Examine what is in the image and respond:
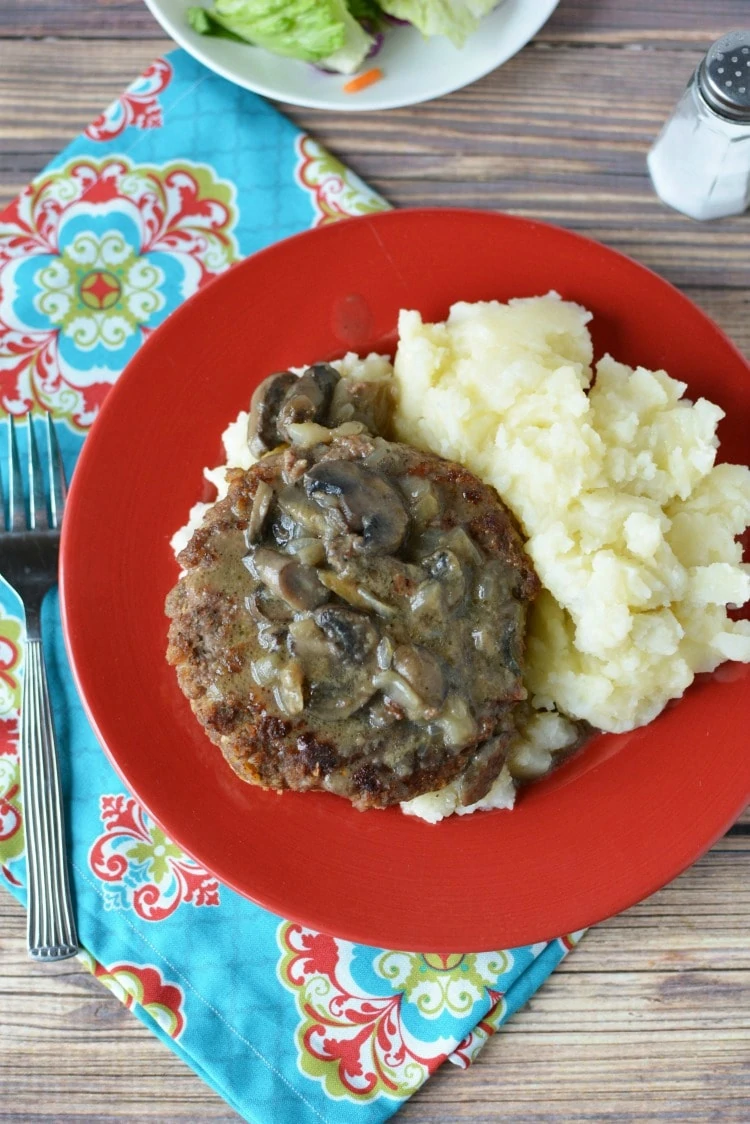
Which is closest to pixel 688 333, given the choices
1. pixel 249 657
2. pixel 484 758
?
pixel 484 758

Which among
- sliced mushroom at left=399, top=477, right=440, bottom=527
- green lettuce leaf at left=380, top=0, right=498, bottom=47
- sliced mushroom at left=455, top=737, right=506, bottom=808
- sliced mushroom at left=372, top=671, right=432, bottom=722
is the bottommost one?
sliced mushroom at left=455, top=737, right=506, bottom=808

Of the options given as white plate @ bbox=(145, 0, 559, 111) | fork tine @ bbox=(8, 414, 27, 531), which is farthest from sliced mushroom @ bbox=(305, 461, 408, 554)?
white plate @ bbox=(145, 0, 559, 111)

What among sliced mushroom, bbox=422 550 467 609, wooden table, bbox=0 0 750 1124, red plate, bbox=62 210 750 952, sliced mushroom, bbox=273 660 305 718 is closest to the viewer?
sliced mushroom, bbox=273 660 305 718

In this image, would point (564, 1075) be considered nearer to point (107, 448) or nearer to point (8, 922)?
point (8, 922)

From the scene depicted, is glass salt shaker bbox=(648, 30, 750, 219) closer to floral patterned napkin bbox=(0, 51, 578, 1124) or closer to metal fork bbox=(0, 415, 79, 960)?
floral patterned napkin bbox=(0, 51, 578, 1124)

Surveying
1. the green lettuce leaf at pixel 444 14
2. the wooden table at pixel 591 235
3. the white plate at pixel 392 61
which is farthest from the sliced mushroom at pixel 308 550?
the green lettuce leaf at pixel 444 14

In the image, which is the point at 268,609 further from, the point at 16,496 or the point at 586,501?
the point at 16,496

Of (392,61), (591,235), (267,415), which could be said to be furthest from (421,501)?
(392,61)

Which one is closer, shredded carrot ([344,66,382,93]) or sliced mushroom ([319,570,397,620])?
sliced mushroom ([319,570,397,620])
